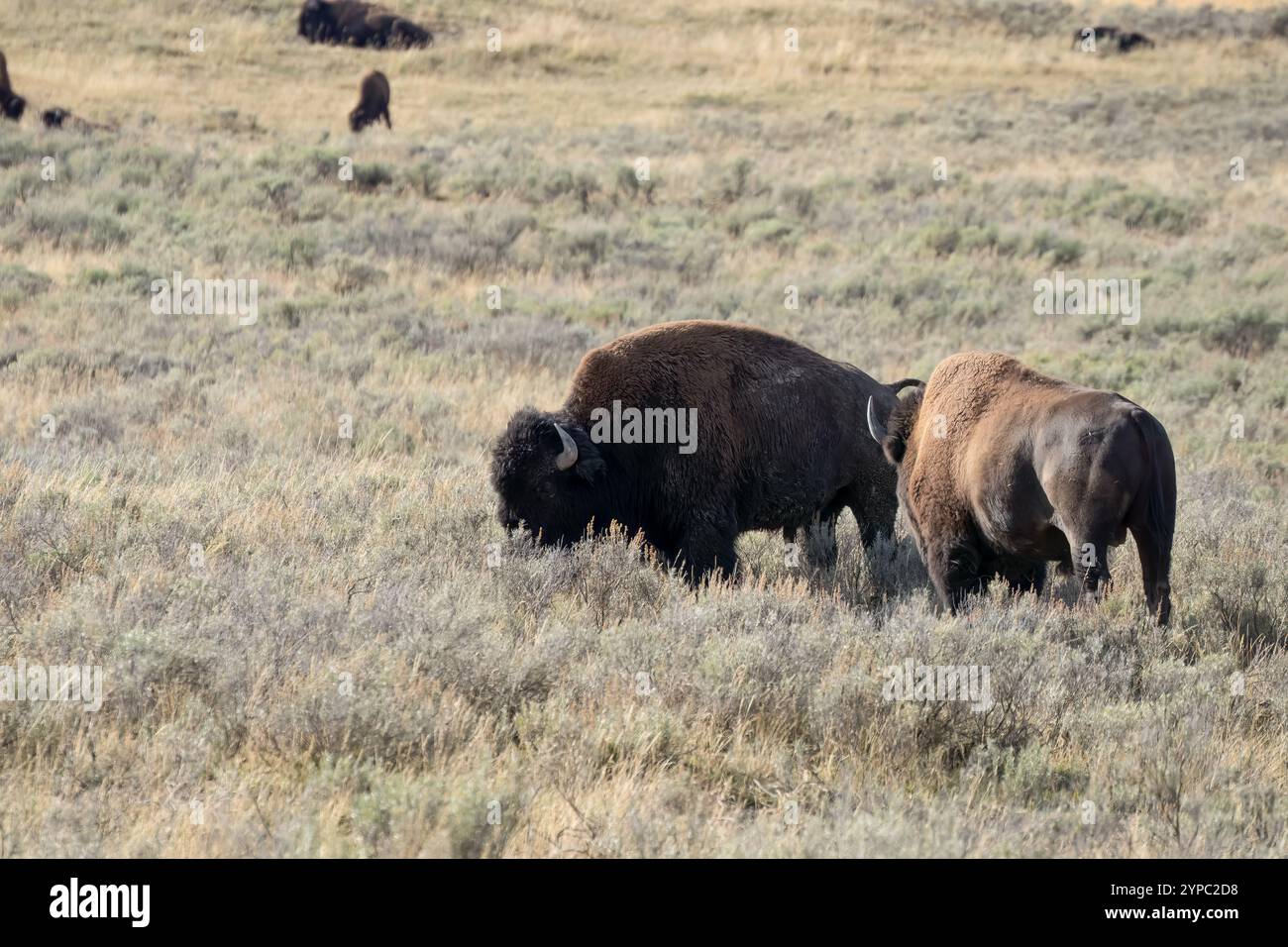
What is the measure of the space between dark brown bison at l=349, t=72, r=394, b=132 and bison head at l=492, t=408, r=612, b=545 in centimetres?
2452

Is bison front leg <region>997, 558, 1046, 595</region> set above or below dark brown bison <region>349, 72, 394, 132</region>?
below

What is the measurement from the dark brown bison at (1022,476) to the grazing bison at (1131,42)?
4179cm

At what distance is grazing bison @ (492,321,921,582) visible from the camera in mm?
6695

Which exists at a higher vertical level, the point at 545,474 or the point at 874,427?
the point at 874,427

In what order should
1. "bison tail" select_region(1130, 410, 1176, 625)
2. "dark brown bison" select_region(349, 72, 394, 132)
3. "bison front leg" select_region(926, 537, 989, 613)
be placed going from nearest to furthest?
"bison tail" select_region(1130, 410, 1176, 625), "bison front leg" select_region(926, 537, 989, 613), "dark brown bison" select_region(349, 72, 394, 132)

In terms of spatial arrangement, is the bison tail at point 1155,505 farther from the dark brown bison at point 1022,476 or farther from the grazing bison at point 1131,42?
the grazing bison at point 1131,42

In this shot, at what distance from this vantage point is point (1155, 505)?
18.4 feet

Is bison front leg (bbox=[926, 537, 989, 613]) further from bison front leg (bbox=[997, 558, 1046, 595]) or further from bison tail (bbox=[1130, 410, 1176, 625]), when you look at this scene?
bison tail (bbox=[1130, 410, 1176, 625])

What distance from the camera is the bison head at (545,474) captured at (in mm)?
6609

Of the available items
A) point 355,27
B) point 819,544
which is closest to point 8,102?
point 355,27

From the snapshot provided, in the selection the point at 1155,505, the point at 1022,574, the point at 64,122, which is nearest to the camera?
the point at 1155,505

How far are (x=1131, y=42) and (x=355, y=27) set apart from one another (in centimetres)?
2625

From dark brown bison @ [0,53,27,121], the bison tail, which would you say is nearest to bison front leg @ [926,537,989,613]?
the bison tail

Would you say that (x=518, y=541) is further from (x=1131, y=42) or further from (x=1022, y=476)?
(x=1131, y=42)
